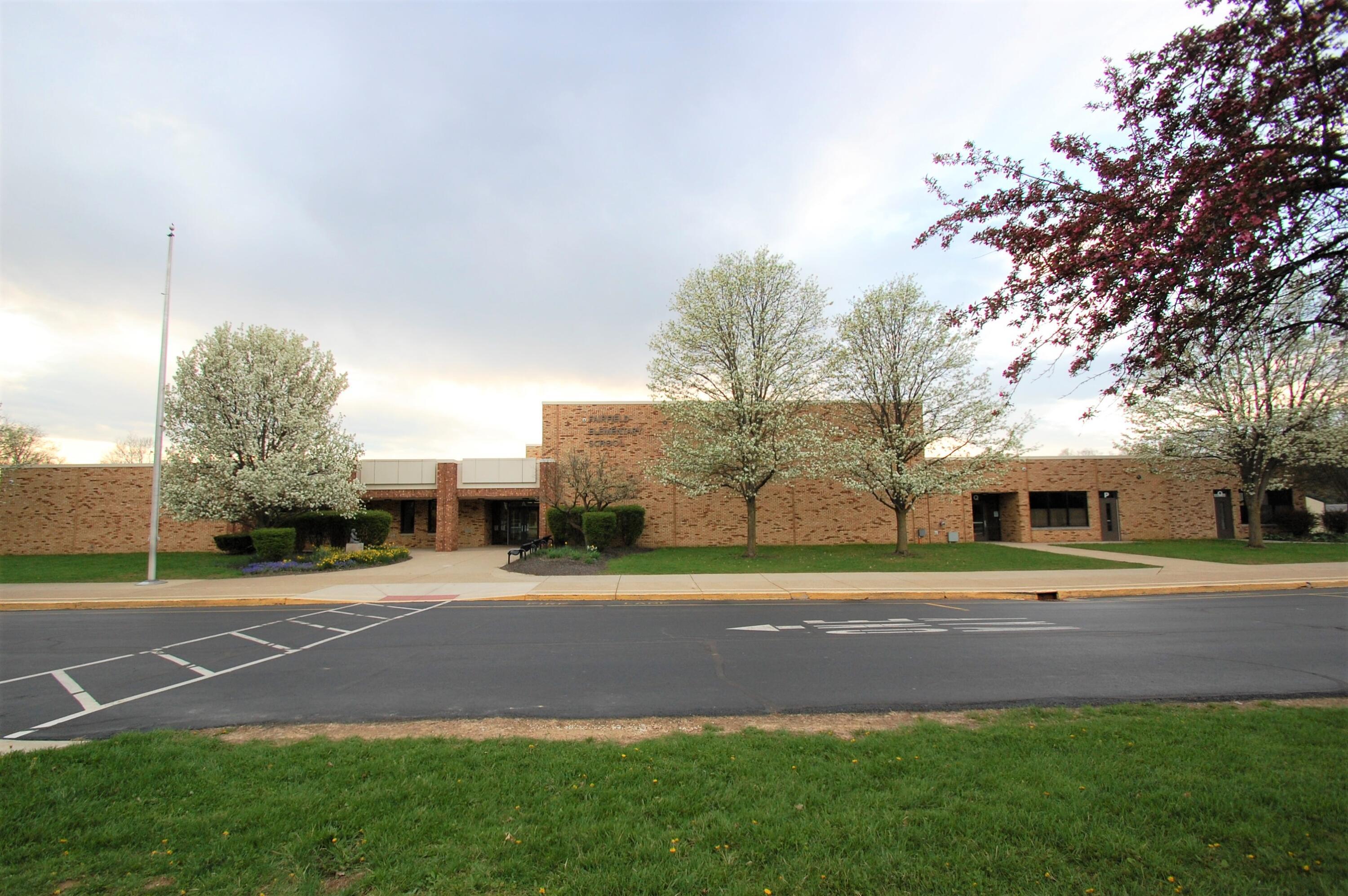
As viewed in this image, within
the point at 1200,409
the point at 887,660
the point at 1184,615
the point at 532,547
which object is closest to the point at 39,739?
the point at 887,660

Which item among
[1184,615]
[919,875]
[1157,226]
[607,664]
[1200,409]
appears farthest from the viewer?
[1200,409]

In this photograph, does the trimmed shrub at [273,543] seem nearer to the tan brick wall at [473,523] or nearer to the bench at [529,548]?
the bench at [529,548]

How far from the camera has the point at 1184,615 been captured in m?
11.1

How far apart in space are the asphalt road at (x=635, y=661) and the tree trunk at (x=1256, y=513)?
14.8 meters

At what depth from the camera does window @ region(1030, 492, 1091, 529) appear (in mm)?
29078

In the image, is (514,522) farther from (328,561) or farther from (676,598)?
(676,598)

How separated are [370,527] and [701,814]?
25.0 m

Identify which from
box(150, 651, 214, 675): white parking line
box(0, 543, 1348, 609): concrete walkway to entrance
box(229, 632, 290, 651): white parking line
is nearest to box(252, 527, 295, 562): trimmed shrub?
Answer: box(0, 543, 1348, 609): concrete walkway to entrance

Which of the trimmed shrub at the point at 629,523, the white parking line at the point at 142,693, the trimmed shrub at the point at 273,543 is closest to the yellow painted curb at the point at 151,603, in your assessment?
the white parking line at the point at 142,693

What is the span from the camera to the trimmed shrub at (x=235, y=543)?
2425 centimetres

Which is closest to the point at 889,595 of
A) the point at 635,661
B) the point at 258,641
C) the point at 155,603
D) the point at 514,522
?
the point at 635,661

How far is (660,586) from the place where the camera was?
1484 cm

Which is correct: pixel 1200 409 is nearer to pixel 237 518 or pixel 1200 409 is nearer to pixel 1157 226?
pixel 1157 226

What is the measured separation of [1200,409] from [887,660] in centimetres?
2493
